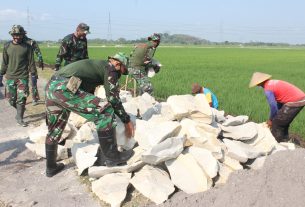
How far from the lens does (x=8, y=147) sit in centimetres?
554

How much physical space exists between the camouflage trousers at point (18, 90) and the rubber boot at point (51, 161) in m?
2.67

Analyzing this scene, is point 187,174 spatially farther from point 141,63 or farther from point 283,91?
point 141,63

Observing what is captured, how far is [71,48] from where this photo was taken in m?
6.82

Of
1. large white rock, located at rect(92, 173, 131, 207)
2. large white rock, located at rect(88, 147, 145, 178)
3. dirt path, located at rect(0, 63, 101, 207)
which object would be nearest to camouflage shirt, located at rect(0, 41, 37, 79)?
dirt path, located at rect(0, 63, 101, 207)

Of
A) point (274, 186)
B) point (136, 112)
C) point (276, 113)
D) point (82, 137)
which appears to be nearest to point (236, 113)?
point (276, 113)

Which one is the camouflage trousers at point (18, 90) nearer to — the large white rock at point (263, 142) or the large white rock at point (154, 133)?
the large white rock at point (154, 133)

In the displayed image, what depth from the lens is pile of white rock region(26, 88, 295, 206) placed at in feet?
12.6

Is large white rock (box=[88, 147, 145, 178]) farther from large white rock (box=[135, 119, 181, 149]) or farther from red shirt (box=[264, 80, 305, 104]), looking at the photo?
red shirt (box=[264, 80, 305, 104])

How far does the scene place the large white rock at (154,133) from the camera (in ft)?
13.5

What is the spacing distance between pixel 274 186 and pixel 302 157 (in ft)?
1.79

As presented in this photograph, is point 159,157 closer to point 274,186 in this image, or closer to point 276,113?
point 274,186

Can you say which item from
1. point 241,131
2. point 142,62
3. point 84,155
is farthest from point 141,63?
point 84,155

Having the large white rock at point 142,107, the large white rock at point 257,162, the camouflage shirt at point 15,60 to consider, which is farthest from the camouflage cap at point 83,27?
the large white rock at point 257,162

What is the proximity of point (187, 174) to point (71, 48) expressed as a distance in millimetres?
3806
